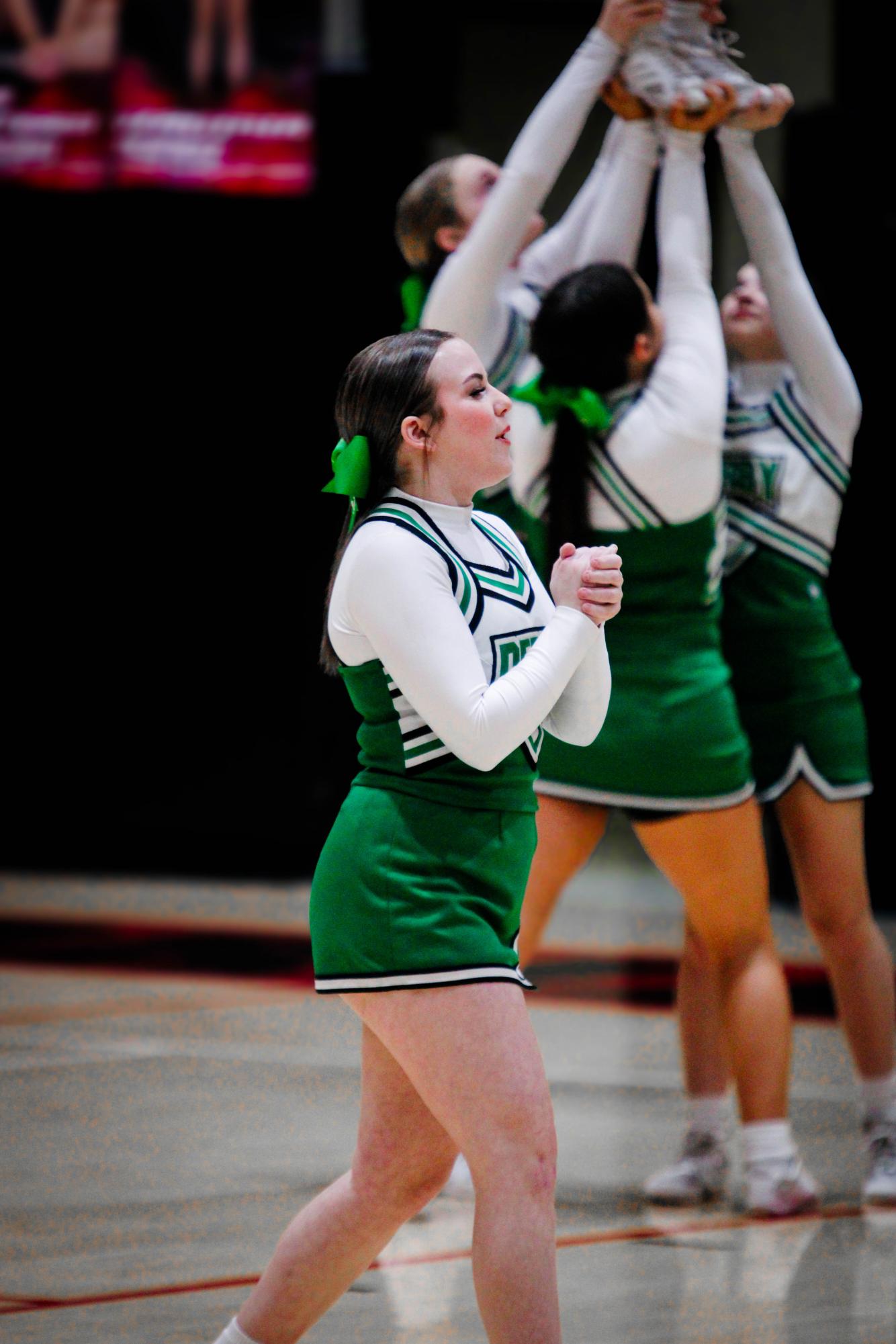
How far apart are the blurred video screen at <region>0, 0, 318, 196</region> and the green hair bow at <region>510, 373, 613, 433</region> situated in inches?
190

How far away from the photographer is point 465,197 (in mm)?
4578

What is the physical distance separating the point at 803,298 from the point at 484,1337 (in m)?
2.20

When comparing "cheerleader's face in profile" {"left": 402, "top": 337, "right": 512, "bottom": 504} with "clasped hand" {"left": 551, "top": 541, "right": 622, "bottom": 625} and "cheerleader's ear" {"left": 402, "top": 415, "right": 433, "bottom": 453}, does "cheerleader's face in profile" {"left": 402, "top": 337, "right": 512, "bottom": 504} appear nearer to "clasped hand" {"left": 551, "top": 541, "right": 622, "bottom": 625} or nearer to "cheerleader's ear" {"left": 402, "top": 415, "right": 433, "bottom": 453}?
"cheerleader's ear" {"left": 402, "top": 415, "right": 433, "bottom": 453}

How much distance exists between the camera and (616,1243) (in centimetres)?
387

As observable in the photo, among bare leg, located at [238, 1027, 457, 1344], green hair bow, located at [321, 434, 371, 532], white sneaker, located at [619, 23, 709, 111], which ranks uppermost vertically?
white sneaker, located at [619, 23, 709, 111]

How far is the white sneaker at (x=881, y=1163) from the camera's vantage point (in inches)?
165

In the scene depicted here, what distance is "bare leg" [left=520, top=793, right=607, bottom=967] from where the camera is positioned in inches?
162

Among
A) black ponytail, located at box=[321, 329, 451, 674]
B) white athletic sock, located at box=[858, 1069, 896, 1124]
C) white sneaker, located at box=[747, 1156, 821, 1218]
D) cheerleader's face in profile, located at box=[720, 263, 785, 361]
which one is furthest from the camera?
cheerleader's face in profile, located at box=[720, 263, 785, 361]

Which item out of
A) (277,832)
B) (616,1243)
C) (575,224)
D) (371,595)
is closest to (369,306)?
(277,832)

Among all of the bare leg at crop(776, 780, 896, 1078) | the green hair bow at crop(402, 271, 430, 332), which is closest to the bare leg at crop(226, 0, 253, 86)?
the green hair bow at crop(402, 271, 430, 332)

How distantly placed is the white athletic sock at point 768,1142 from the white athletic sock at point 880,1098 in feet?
0.94

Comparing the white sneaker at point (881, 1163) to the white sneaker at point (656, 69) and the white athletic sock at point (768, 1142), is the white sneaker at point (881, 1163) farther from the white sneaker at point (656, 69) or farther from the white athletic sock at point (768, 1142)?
the white sneaker at point (656, 69)

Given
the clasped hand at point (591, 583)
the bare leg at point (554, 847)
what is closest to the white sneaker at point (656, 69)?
the bare leg at point (554, 847)

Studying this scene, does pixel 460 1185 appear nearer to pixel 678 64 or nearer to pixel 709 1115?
pixel 709 1115
